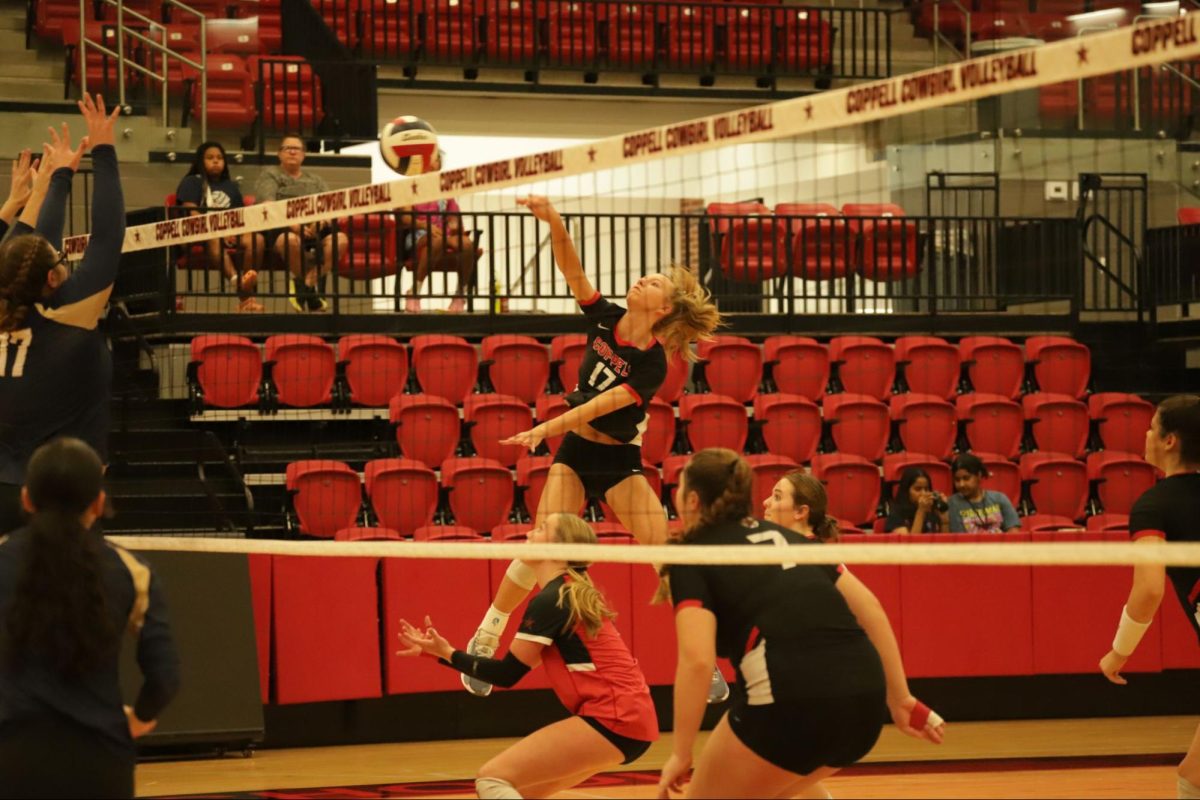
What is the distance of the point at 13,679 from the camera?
3906 mm

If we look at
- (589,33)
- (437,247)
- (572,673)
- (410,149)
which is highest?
(589,33)

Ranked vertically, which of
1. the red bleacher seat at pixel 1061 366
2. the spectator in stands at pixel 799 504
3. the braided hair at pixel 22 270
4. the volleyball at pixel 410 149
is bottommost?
the spectator in stands at pixel 799 504

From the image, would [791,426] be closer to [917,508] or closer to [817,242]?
[917,508]

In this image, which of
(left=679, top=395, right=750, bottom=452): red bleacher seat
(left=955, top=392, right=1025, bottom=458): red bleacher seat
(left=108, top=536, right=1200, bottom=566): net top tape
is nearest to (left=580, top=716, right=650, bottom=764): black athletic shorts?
(left=108, top=536, right=1200, bottom=566): net top tape

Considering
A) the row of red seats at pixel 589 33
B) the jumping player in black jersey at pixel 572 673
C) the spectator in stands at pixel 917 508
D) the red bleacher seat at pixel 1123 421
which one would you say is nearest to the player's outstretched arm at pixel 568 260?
the jumping player in black jersey at pixel 572 673

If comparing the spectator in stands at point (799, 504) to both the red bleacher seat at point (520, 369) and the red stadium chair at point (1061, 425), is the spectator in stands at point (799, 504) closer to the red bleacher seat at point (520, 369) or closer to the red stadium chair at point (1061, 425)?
the red bleacher seat at point (520, 369)

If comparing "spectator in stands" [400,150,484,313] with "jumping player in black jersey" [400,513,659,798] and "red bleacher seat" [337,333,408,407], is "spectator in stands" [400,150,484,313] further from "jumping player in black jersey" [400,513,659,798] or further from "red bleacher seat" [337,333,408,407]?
"jumping player in black jersey" [400,513,659,798]

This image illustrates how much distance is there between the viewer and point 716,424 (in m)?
12.1

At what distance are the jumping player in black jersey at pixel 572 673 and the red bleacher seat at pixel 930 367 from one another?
24.8 feet

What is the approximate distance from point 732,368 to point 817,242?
159 cm

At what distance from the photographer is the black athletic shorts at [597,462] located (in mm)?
7438

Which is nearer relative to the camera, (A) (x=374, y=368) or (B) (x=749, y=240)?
(A) (x=374, y=368)

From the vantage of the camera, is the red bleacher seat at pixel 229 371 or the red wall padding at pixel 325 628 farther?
the red bleacher seat at pixel 229 371

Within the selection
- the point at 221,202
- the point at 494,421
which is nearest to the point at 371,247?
the point at 221,202
